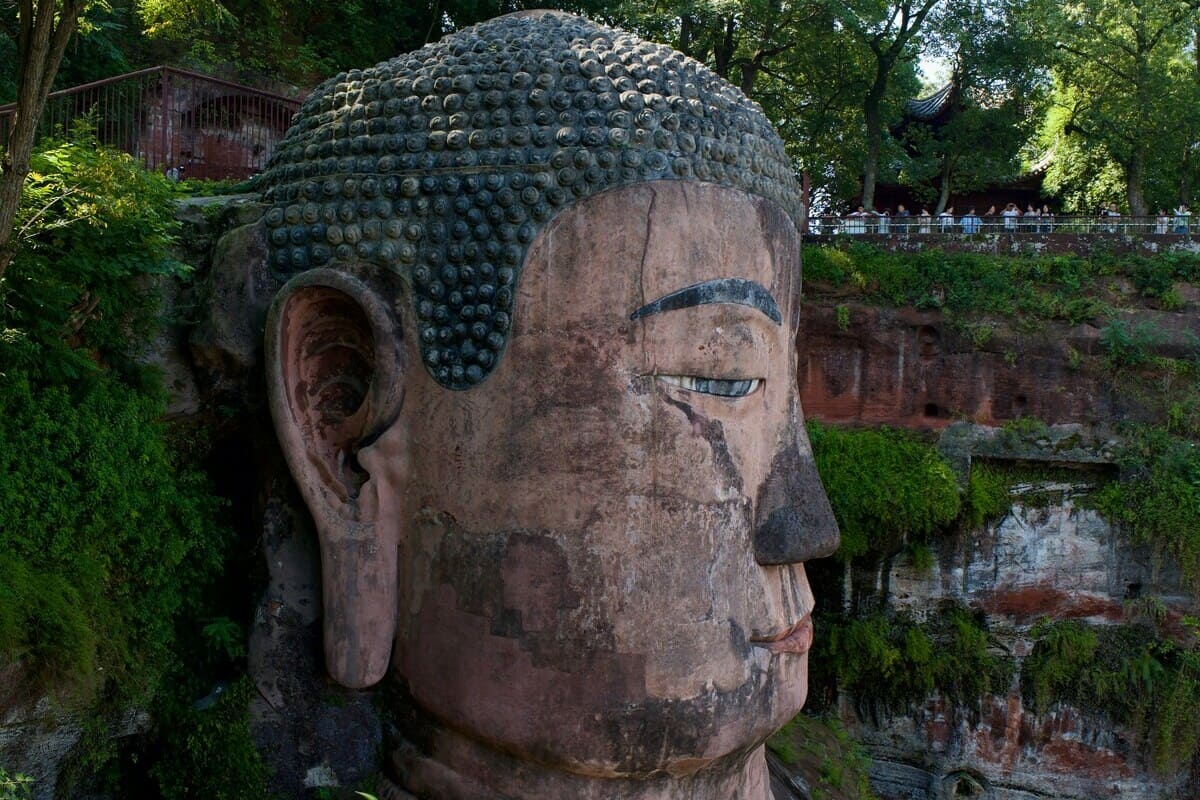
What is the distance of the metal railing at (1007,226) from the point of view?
55.5ft

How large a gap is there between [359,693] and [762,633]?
1.83 m

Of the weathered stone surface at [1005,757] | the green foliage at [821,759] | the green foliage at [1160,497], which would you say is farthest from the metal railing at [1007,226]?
the green foliage at [821,759]

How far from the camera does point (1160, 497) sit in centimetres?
1420

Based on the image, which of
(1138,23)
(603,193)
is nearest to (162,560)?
(603,193)

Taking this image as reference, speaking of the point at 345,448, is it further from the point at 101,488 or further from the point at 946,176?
the point at 946,176

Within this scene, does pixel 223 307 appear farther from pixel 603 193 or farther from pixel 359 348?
pixel 603 193

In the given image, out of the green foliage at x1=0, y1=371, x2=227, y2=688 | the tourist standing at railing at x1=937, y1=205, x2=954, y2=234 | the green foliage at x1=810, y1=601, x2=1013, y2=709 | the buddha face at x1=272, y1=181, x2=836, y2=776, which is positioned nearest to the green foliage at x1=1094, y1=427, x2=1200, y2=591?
the green foliage at x1=810, y1=601, x2=1013, y2=709

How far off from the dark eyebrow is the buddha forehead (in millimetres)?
448

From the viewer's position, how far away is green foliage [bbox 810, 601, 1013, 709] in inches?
562

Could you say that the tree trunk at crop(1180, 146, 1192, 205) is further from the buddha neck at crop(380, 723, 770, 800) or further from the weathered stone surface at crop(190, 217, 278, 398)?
the weathered stone surface at crop(190, 217, 278, 398)

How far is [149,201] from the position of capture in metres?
4.79

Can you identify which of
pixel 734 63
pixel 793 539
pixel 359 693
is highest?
pixel 734 63

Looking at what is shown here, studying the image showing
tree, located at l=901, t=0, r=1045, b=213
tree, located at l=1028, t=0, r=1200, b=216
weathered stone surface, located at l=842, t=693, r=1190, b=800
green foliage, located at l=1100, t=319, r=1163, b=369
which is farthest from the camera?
tree, located at l=901, t=0, r=1045, b=213

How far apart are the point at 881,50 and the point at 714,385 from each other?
57.6 feet
